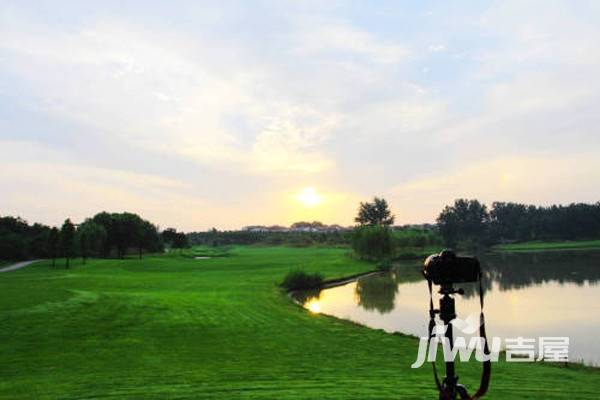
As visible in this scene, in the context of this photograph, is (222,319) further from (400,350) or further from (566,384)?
(566,384)

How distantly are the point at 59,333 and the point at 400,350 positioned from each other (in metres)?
13.5

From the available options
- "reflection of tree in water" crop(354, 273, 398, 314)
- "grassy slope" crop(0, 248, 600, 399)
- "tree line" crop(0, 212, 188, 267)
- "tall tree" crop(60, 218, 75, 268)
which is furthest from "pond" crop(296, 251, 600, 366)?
"tree line" crop(0, 212, 188, 267)

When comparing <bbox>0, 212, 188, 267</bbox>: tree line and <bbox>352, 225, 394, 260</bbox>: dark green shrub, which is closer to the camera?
<bbox>0, 212, 188, 267</bbox>: tree line

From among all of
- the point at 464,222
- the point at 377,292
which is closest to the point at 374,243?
the point at 377,292

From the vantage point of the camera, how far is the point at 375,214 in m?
155

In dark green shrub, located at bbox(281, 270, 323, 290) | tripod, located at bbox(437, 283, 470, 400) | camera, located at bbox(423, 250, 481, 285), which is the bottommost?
dark green shrub, located at bbox(281, 270, 323, 290)

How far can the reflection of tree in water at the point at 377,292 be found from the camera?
41.1 m

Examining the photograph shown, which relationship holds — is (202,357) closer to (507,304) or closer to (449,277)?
(449,277)

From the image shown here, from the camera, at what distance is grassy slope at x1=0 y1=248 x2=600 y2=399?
1233 cm

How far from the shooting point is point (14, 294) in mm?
28500

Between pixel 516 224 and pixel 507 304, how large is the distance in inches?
5858

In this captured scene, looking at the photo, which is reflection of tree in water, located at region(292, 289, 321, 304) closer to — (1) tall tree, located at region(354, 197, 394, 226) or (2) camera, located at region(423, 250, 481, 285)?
(2) camera, located at region(423, 250, 481, 285)

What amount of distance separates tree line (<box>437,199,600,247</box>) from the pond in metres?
97.5

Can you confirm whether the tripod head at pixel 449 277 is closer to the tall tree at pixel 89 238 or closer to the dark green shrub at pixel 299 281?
the dark green shrub at pixel 299 281
